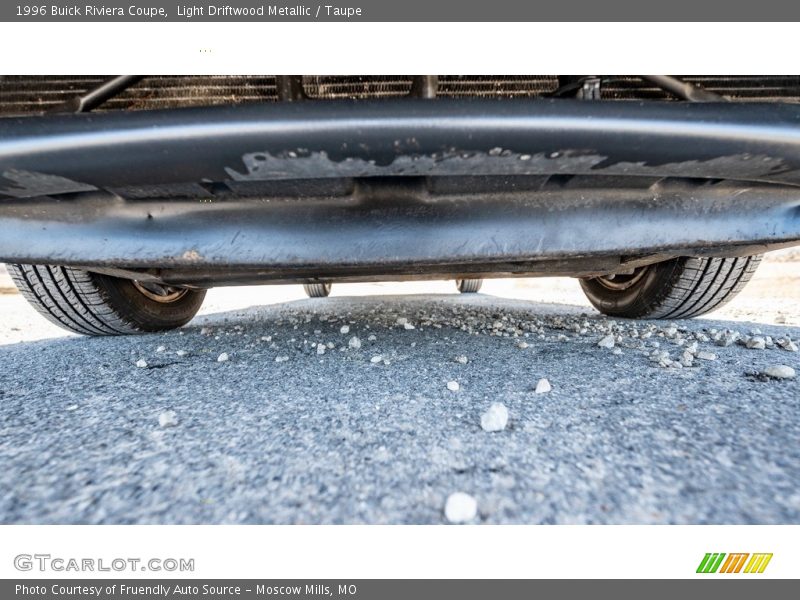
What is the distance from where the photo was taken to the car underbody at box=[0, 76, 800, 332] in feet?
1.78

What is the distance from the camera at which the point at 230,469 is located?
472mm

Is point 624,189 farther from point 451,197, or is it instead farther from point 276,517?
point 276,517

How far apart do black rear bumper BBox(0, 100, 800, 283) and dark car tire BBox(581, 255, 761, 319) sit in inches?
Answer: 20.1

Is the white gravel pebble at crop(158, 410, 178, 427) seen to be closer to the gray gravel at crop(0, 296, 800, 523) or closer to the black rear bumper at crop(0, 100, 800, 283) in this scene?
the gray gravel at crop(0, 296, 800, 523)

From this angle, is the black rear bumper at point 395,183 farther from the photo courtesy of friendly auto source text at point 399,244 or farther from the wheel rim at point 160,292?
the wheel rim at point 160,292

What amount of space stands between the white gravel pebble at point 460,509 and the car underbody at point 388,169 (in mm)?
438

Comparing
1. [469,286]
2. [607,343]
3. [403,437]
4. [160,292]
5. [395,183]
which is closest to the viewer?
[403,437]

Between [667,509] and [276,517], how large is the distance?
0.40 m

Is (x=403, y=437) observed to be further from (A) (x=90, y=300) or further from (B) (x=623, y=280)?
(B) (x=623, y=280)

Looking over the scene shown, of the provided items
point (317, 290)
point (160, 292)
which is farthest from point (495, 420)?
point (317, 290)

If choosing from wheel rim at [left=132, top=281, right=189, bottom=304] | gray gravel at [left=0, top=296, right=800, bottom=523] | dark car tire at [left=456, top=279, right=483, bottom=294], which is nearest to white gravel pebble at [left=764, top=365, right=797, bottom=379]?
gray gravel at [left=0, top=296, right=800, bottom=523]

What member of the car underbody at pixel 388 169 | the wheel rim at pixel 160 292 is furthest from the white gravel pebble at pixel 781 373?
the wheel rim at pixel 160 292

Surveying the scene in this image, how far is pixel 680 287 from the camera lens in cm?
133

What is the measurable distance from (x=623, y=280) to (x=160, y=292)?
1.87m
